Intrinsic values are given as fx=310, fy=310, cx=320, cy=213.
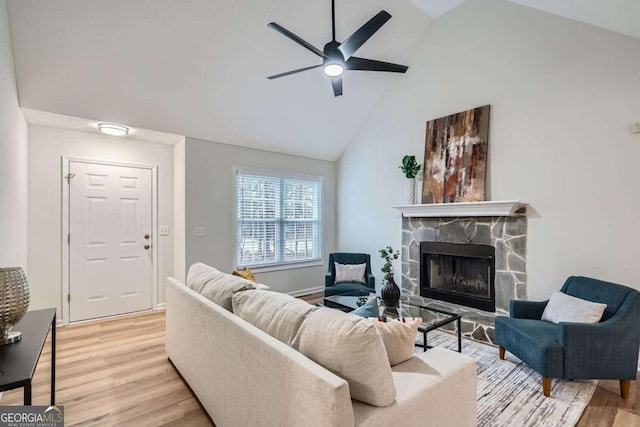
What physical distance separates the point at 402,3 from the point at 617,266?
353cm

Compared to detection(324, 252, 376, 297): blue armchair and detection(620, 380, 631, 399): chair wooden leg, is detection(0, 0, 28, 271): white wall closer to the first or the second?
detection(324, 252, 376, 297): blue armchair

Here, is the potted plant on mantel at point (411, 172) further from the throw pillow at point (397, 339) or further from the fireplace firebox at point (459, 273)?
the throw pillow at point (397, 339)

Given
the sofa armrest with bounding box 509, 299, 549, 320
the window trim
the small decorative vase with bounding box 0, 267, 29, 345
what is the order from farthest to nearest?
the window trim < the sofa armrest with bounding box 509, 299, 549, 320 < the small decorative vase with bounding box 0, 267, 29, 345

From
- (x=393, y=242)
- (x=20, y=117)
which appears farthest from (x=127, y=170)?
(x=393, y=242)

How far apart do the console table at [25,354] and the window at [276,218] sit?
117 inches

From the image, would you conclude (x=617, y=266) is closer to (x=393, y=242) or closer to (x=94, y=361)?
(x=393, y=242)

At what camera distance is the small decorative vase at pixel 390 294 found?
123 inches

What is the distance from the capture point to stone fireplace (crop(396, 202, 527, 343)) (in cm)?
334

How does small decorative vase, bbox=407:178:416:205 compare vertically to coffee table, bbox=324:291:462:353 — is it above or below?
above

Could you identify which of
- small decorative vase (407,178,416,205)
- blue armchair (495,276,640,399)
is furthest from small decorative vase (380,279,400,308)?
small decorative vase (407,178,416,205)

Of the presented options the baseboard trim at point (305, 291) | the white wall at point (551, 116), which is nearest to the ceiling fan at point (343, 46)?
the white wall at point (551, 116)

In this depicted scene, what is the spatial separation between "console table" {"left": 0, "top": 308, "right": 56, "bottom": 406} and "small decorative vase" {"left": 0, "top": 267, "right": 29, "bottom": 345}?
6 centimetres

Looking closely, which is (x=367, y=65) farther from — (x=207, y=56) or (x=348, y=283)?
(x=348, y=283)

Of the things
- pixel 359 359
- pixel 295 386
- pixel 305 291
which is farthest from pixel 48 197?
pixel 359 359
